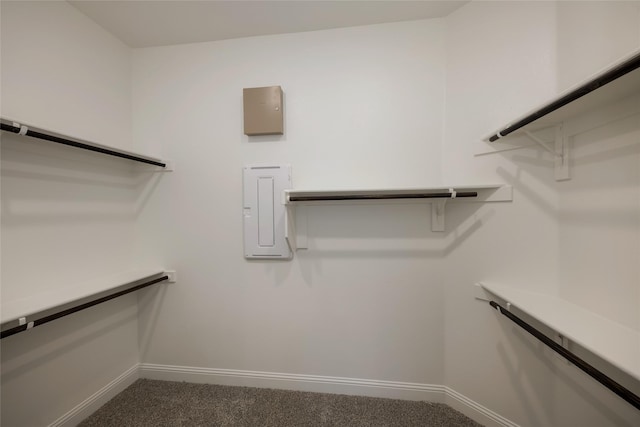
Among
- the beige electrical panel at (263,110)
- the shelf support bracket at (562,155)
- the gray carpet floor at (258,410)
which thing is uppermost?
the beige electrical panel at (263,110)

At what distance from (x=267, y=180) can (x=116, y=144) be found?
112cm

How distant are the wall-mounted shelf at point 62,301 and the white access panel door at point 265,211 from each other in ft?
2.30

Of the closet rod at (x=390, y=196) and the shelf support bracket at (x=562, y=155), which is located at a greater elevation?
the shelf support bracket at (x=562, y=155)

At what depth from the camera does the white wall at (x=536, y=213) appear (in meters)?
0.93

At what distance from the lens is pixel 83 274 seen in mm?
1474

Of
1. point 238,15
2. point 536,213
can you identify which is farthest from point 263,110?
point 536,213

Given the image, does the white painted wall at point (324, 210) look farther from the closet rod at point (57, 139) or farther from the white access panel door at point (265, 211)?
the closet rod at point (57, 139)

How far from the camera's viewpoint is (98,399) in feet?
5.02

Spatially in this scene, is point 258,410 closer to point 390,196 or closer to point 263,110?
point 390,196

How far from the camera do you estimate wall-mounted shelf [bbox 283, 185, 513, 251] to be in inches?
51.9

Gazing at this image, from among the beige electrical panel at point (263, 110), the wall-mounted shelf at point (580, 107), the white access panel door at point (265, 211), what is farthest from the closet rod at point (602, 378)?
the beige electrical panel at point (263, 110)

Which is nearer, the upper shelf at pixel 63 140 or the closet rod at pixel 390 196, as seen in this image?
the upper shelf at pixel 63 140

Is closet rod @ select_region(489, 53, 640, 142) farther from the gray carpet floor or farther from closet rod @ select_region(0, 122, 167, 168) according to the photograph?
closet rod @ select_region(0, 122, 167, 168)

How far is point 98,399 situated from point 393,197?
2.28 meters
